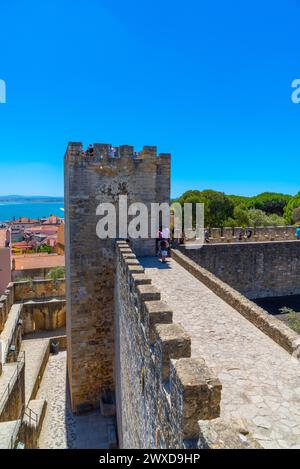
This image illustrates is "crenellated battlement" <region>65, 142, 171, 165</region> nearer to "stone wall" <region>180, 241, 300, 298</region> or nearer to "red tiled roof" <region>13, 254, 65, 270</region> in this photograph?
"stone wall" <region>180, 241, 300, 298</region>

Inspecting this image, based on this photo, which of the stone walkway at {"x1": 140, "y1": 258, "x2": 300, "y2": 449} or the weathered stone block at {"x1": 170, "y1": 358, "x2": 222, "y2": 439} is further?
the stone walkway at {"x1": 140, "y1": 258, "x2": 300, "y2": 449}

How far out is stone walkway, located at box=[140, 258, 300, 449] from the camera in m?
2.96

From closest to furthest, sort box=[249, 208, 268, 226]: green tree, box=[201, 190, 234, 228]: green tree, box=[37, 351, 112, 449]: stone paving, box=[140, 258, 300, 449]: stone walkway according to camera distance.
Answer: box=[140, 258, 300, 449]: stone walkway
box=[37, 351, 112, 449]: stone paving
box=[201, 190, 234, 228]: green tree
box=[249, 208, 268, 226]: green tree

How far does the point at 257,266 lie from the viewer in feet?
46.3

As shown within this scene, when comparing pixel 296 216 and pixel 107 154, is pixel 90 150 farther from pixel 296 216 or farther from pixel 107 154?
pixel 296 216

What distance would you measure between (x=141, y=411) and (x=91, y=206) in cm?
628

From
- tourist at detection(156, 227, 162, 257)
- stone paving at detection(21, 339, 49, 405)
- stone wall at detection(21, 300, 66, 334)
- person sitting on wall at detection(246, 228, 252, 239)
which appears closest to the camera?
tourist at detection(156, 227, 162, 257)

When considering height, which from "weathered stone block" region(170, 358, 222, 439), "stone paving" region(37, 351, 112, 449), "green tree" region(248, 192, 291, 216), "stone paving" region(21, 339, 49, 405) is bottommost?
"stone paving" region(37, 351, 112, 449)

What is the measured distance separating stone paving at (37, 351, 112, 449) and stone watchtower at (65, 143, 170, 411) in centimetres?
53

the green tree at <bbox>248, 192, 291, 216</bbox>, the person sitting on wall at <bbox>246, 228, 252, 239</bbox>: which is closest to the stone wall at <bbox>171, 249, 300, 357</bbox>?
the person sitting on wall at <bbox>246, 228, 252, 239</bbox>

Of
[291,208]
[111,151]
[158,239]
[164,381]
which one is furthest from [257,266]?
[291,208]

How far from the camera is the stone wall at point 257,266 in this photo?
532 inches

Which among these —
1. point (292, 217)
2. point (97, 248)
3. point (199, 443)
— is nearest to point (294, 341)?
point (199, 443)
